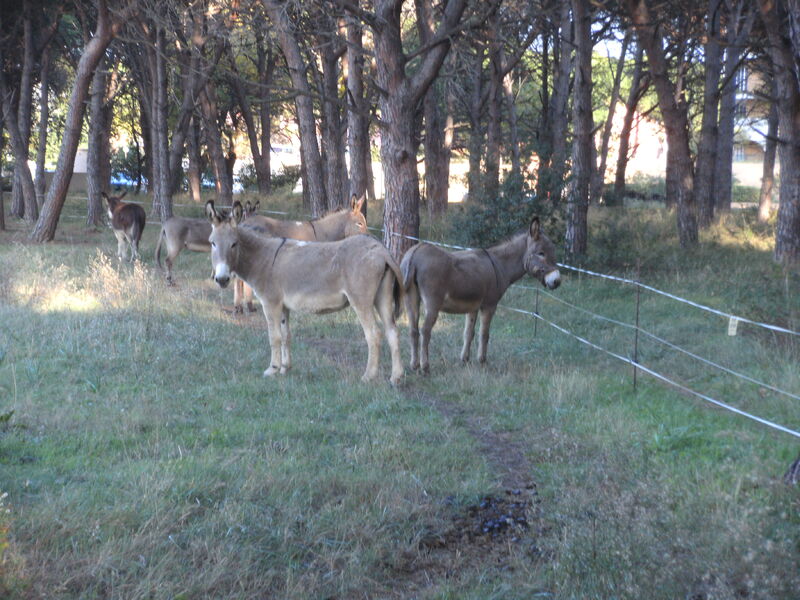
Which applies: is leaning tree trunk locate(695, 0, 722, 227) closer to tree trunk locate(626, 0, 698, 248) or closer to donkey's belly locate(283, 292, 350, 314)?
tree trunk locate(626, 0, 698, 248)

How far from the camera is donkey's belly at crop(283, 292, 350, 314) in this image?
957cm

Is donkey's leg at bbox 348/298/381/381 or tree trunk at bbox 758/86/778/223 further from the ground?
tree trunk at bbox 758/86/778/223

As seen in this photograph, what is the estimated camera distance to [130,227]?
1958 centimetres

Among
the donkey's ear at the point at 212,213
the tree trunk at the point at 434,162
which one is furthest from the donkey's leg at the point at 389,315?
the tree trunk at the point at 434,162

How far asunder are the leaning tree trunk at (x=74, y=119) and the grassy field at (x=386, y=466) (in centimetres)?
1207

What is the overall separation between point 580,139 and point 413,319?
325 inches

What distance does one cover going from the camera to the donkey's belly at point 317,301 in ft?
31.4

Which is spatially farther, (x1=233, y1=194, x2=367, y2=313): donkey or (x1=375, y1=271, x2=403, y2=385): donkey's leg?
(x1=233, y1=194, x2=367, y2=313): donkey

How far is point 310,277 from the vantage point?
9680mm

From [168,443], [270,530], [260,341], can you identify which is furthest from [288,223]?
[270,530]

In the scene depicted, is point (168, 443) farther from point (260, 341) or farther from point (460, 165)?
point (460, 165)

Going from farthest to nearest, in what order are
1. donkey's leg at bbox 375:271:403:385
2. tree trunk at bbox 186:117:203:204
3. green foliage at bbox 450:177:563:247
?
tree trunk at bbox 186:117:203:204 < green foliage at bbox 450:177:563:247 < donkey's leg at bbox 375:271:403:385

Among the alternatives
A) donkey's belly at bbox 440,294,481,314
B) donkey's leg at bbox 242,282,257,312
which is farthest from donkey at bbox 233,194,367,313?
donkey's belly at bbox 440,294,481,314

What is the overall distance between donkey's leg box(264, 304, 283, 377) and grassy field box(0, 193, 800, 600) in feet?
1.00
